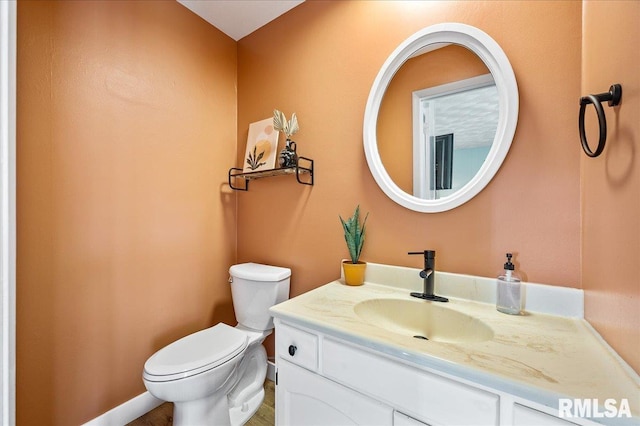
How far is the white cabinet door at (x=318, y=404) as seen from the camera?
2.31 feet

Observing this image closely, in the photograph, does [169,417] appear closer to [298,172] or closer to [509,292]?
[298,172]

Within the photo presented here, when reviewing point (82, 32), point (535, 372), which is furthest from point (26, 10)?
point (535, 372)

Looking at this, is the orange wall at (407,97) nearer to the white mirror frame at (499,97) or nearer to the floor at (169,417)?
the white mirror frame at (499,97)

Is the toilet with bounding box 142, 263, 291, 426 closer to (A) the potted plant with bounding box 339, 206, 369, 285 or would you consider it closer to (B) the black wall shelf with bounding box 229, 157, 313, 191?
(A) the potted plant with bounding box 339, 206, 369, 285

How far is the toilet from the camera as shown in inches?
40.7

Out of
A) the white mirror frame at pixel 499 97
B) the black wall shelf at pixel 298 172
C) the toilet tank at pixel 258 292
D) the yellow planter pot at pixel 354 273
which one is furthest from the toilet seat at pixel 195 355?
the white mirror frame at pixel 499 97

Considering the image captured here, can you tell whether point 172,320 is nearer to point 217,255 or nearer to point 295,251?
point 217,255

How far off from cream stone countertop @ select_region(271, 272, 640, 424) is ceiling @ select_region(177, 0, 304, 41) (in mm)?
1723

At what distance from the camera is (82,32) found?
118 centimetres

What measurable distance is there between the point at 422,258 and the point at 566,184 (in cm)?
55

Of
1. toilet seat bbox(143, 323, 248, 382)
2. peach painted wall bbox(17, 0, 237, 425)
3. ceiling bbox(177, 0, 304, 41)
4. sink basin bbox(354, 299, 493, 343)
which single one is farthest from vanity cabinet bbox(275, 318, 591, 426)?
ceiling bbox(177, 0, 304, 41)

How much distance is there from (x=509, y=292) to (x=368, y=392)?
0.59 metres

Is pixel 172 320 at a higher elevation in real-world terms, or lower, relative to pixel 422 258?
lower

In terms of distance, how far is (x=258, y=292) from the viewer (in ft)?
4.73
